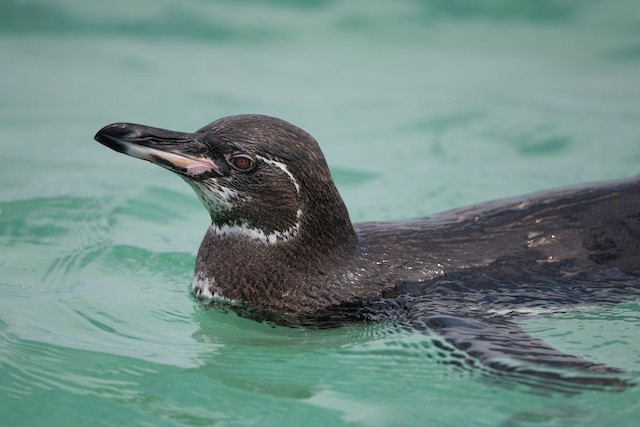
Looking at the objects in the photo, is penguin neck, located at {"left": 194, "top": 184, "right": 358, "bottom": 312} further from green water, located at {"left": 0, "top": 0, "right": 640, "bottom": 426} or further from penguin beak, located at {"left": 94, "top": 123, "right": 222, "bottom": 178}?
penguin beak, located at {"left": 94, "top": 123, "right": 222, "bottom": 178}

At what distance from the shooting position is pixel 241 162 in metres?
7.18

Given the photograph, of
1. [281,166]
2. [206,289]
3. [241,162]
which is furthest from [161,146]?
[206,289]

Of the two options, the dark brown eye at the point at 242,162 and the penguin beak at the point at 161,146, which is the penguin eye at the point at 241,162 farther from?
the penguin beak at the point at 161,146

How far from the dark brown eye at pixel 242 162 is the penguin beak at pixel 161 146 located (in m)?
0.13

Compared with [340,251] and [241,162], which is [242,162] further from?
[340,251]

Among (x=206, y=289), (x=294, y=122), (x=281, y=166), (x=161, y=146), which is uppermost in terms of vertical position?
(x=294, y=122)

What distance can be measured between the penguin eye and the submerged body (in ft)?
0.03

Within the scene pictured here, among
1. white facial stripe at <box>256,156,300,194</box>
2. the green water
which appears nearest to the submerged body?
white facial stripe at <box>256,156,300,194</box>

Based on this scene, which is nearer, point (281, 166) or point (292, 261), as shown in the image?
point (281, 166)

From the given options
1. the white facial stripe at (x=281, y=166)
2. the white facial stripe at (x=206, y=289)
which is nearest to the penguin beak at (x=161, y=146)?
the white facial stripe at (x=281, y=166)

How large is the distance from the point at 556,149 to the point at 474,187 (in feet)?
6.43

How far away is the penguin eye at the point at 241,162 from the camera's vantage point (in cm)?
717

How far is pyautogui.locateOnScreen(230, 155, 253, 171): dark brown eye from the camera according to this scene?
7.17 meters

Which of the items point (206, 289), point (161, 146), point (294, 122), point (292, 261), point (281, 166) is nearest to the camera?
point (161, 146)
